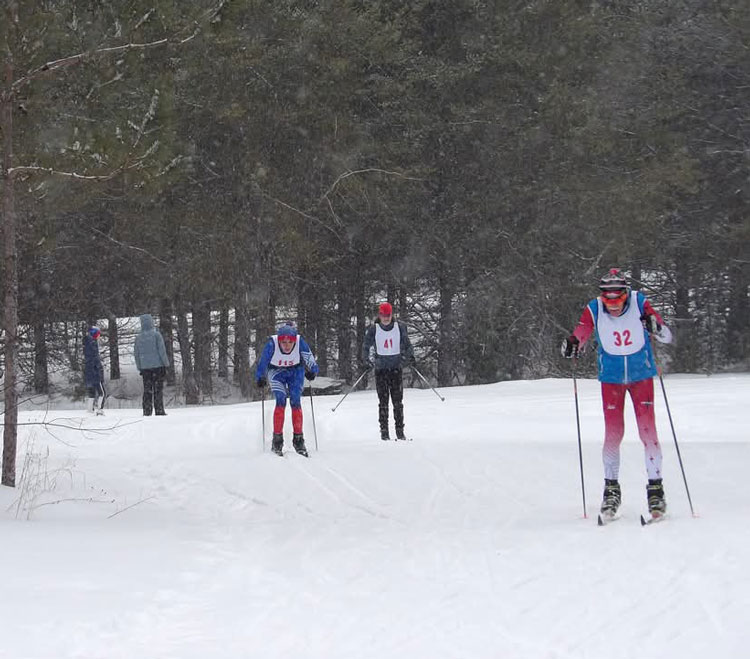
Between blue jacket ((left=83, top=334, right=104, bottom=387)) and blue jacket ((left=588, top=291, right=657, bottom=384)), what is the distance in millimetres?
12513

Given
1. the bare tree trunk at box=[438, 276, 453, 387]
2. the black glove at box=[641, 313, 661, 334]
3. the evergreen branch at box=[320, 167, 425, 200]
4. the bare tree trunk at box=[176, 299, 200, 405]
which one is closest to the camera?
the black glove at box=[641, 313, 661, 334]

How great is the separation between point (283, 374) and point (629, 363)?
5637mm

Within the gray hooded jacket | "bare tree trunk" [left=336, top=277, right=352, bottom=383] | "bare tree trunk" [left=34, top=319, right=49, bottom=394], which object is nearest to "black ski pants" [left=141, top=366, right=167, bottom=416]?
the gray hooded jacket

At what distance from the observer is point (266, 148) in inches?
889

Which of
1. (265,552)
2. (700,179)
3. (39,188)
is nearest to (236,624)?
(265,552)

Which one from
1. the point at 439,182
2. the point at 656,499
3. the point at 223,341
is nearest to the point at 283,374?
the point at 656,499

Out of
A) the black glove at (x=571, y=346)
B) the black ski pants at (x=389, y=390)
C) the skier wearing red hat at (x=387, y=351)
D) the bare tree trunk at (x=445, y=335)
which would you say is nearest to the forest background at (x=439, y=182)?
the bare tree trunk at (x=445, y=335)

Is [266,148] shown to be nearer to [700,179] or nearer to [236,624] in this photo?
[700,179]

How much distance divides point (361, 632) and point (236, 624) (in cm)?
76

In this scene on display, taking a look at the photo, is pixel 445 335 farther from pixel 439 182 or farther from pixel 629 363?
pixel 629 363

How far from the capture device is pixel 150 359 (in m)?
18.2

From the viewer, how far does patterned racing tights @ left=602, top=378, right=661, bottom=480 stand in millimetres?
8477

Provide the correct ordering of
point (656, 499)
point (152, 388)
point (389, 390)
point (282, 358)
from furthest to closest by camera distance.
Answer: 1. point (152, 388)
2. point (389, 390)
3. point (282, 358)
4. point (656, 499)

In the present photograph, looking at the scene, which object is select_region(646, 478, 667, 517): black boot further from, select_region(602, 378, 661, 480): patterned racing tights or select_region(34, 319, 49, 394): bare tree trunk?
select_region(34, 319, 49, 394): bare tree trunk
